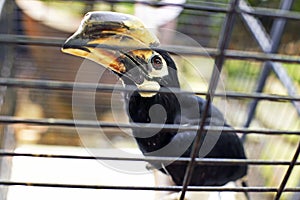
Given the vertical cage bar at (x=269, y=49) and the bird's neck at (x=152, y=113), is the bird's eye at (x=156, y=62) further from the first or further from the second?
the vertical cage bar at (x=269, y=49)

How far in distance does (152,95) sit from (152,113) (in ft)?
0.09

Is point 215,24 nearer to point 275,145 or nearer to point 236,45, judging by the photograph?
point 236,45

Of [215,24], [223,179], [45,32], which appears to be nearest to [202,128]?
[223,179]

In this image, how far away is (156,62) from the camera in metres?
0.55

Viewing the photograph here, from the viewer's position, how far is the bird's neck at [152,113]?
63cm

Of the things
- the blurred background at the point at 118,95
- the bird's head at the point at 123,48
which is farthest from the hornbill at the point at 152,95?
the blurred background at the point at 118,95

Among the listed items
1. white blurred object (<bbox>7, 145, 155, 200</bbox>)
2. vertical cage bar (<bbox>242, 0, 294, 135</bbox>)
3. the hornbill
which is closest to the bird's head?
the hornbill

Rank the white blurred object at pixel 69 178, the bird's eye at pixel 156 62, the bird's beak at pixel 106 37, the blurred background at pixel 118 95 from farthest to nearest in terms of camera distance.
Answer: the blurred background at pixel 118 95, the white blurred object at pixel 69 178, the bird's eye at pixel 156 62, the bird's beak at pixel 106 37

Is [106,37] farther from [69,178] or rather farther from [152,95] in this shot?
[69,178]

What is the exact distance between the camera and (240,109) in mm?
1050

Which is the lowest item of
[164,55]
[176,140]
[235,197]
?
[235,197]

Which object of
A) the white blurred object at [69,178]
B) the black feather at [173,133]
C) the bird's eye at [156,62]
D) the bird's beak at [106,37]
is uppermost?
the bird's beak at [106,37]

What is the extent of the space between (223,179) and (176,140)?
0.41 ft

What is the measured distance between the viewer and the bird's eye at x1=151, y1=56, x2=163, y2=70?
21.5 inches
